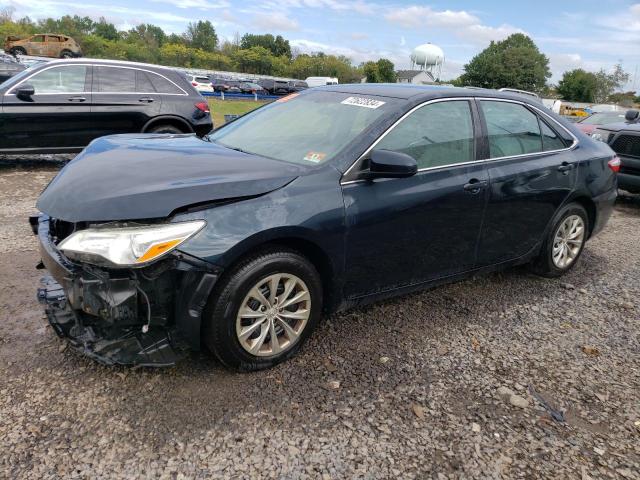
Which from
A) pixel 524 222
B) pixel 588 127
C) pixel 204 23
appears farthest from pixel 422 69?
pixel 524 222

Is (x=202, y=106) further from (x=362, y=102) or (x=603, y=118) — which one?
(x=603, y=118)

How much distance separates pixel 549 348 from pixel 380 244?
1.44m

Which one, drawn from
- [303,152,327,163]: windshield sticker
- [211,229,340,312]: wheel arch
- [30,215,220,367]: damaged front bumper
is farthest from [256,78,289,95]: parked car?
[30,215,220,367]: damaged front bumper

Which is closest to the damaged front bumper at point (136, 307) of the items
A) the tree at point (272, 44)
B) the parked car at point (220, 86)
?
the parked car at point (220, 86)

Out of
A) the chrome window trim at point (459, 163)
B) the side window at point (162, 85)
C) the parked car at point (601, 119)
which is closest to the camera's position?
the chrome window trim at point (459, 163)

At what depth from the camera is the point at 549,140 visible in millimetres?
4391

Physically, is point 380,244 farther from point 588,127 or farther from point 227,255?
point 588,127

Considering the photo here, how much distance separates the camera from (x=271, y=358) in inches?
117

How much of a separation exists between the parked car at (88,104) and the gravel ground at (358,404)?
177 inches

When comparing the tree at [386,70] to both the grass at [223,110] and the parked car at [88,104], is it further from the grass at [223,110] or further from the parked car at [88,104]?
the parked car at [88,104]

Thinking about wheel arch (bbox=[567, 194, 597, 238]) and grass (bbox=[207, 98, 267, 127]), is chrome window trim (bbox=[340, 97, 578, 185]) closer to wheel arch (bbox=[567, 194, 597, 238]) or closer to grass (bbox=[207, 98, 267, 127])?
wheel arch (bbox=[567, 194, 597, 238])

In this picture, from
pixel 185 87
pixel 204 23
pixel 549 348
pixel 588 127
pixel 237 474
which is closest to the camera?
pixel 237 474

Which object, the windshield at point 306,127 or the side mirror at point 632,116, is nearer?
the windshield at point 306,127

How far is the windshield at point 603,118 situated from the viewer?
1114cm
